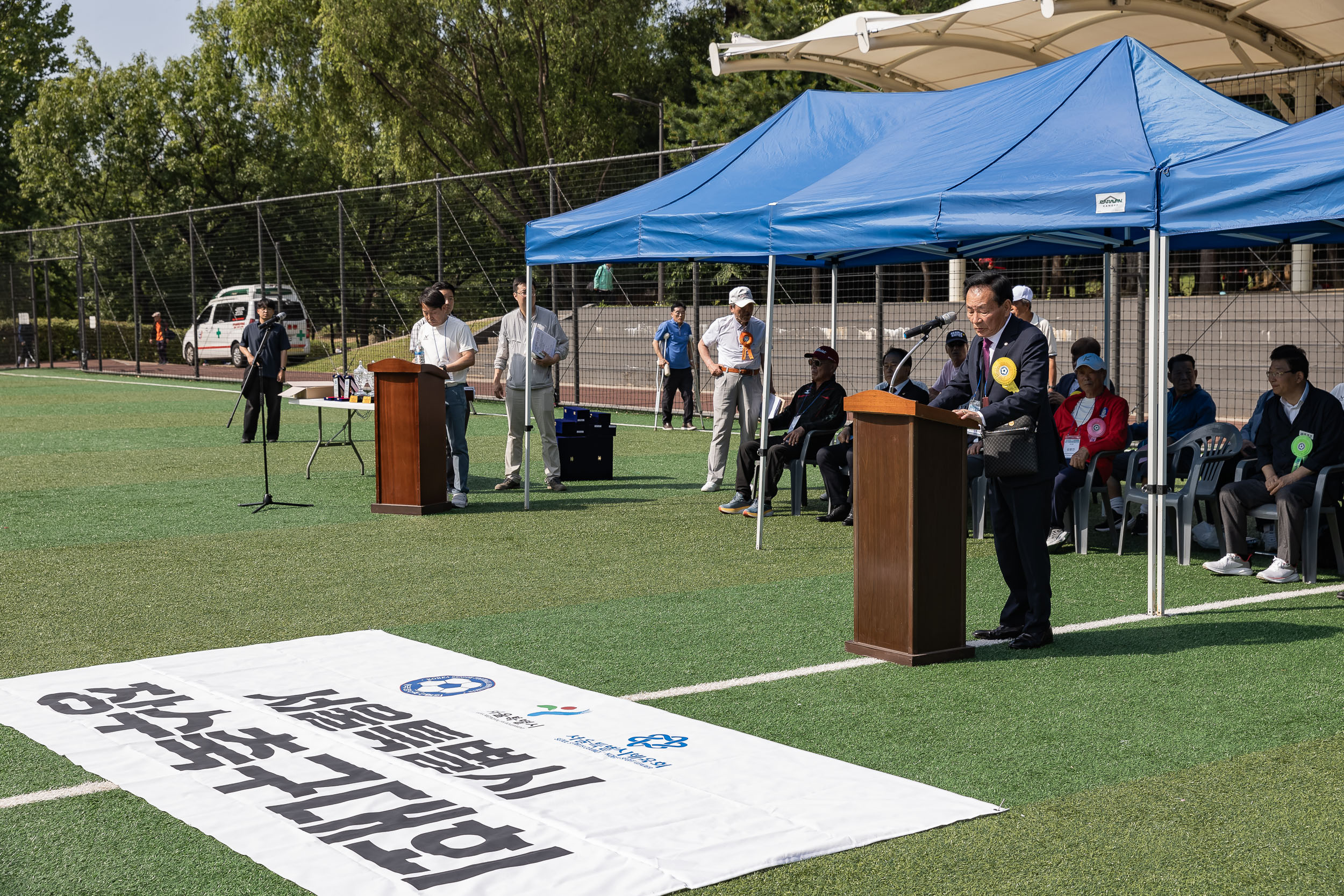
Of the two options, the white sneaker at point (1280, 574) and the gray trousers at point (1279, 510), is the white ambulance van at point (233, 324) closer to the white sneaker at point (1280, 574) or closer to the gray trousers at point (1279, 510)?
the gray trousers at point (1279, 510)

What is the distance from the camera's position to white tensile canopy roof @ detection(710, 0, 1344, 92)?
1720 centimetres

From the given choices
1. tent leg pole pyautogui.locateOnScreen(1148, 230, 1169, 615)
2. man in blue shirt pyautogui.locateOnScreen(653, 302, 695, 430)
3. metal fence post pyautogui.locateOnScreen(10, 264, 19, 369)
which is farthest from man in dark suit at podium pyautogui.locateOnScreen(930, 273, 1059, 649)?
metal fence post pyautogui.locateOnScreen(10, 264, 19, 369)

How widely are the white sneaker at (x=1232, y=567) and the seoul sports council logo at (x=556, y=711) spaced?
486 cm

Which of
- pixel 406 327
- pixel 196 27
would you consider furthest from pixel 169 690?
pixel 196 27

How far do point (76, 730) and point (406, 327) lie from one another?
2397 centimetres

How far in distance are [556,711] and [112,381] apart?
30149 mm

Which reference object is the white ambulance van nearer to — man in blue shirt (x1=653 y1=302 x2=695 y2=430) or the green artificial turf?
man in blue shirt (x1=653 y1=302 x2=695 y2=430)

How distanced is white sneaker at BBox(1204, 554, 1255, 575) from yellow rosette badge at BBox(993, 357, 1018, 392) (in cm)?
299

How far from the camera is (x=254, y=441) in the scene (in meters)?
17.8

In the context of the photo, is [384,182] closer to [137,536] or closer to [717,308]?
[717,308]

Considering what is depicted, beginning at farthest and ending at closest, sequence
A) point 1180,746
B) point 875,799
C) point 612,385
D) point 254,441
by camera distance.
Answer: point 612,385 → point 254,441 → point 1180,746 → point 875,799

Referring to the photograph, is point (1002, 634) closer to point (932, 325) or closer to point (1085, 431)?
point (932, 325)

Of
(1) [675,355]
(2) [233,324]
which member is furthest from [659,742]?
(2) [233,324]

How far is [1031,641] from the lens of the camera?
21.8ft
